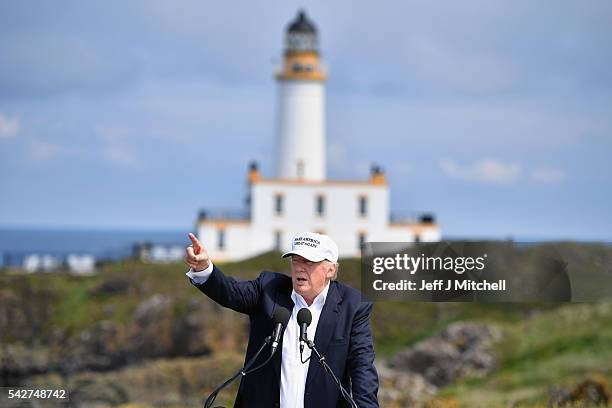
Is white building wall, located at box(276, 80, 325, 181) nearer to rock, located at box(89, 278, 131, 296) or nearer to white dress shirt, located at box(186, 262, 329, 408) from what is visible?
rock, located at box(89, 278, 131, 296)

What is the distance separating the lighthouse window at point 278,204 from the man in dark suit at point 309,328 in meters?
62.4

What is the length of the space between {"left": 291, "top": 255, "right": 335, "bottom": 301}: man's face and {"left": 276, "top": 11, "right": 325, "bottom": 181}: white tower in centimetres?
6270

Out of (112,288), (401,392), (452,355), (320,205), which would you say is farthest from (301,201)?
(401,392)

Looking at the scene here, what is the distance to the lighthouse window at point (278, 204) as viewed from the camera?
2751 inches

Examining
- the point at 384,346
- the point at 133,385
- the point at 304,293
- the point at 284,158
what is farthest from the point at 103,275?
the point at 304,293

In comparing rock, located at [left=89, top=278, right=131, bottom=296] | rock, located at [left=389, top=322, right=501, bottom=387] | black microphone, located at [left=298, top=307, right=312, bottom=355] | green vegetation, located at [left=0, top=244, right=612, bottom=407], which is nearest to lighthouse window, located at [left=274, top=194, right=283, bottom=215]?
green vegetation, located at [left=0, top=244, right=612, bottom=407]

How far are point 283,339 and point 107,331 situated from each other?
45042 mm

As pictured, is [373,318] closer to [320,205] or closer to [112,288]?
[112,288]

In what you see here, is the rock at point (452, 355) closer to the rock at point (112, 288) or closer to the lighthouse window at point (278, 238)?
the rock at point (112, 288)

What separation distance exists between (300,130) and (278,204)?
4.54 m

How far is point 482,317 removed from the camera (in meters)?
45.9

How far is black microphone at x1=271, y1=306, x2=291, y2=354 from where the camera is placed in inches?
274

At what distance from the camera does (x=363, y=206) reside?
232 ft

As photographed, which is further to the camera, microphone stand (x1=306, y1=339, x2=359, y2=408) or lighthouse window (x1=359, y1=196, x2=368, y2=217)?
lighthouse window (x1=359, y1=196, x2=368, y2=217)
